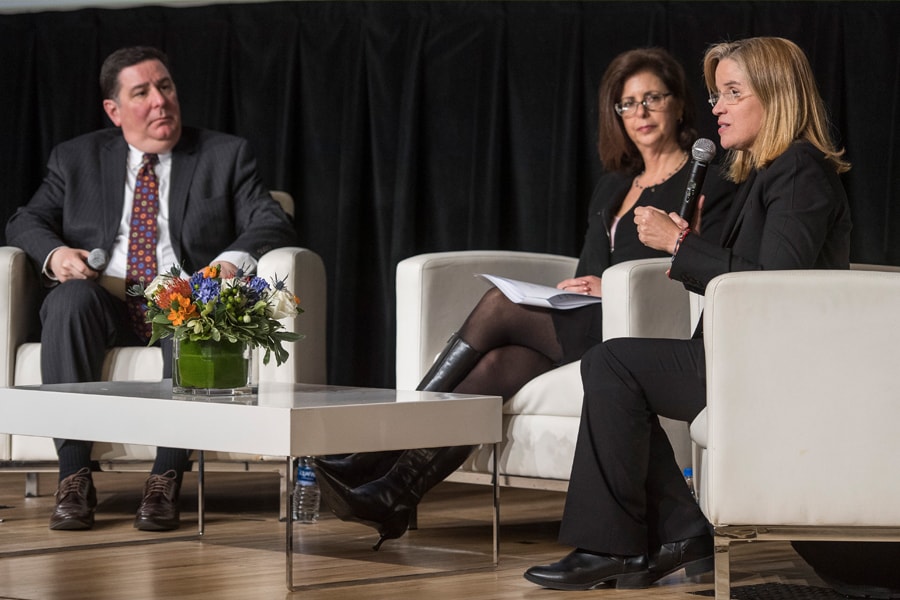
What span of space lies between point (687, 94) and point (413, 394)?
1311 millimetres

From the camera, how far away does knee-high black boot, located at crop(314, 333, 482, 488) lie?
9.29 ft

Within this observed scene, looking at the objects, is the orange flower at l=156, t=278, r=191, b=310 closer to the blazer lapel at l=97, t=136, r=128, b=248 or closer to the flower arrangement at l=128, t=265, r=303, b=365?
the flower arrangement at l=128, t=265, r=303, b=365

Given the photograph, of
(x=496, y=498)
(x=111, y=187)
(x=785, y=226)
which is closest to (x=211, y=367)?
(x=496, y=498)

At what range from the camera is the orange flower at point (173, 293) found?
258cm

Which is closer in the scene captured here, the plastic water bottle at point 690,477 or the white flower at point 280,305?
the white flower at point 280,305

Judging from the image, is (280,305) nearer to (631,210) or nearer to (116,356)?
(116,356)

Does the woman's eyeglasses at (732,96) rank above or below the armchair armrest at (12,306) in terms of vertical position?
above

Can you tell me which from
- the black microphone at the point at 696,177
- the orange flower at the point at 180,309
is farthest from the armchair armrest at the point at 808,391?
the orange flower at the point at 180,309

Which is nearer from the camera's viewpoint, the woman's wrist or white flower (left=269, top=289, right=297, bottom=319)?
the woman's wrist

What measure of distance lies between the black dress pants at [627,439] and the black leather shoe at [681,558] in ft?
0.05

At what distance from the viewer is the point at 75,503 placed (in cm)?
313

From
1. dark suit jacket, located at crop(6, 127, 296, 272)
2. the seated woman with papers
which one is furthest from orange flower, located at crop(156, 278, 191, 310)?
dark suit jacket, located at crop(6, 127, 296, 272)

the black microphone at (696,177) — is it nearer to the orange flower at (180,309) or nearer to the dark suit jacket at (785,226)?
the dark suit jacket at (785,226)

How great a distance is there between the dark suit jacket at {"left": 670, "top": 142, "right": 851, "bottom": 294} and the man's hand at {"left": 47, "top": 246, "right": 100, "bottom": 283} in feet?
5.48
